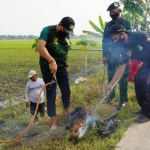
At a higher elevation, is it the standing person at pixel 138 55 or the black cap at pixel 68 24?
the black cap at pixel 68 24

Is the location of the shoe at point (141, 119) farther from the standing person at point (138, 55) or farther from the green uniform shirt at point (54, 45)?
the green uniform shirt at point (54, 45)

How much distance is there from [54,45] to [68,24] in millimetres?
374

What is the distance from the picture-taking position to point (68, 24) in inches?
127

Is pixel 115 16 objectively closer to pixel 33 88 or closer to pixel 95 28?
pixel 33 88

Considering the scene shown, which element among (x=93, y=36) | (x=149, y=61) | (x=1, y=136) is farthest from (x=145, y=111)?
(x=93, y=36)

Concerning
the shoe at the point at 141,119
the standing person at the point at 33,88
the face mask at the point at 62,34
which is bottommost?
the shoe at the point at 141,119

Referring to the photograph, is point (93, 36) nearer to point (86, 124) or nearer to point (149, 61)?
point (149, 61)

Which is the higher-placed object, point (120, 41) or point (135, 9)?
point (135, 9)

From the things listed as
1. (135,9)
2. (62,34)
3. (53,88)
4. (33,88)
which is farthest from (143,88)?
(135,9)

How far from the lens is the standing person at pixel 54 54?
321 cm

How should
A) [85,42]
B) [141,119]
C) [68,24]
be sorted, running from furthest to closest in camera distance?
[85,42] < [141,119] < [68,24]

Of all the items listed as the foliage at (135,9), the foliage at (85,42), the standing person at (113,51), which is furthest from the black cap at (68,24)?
the foliage at (135,9)

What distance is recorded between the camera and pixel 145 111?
3.84 metres

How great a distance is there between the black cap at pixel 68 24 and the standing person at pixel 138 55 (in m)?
0.55
